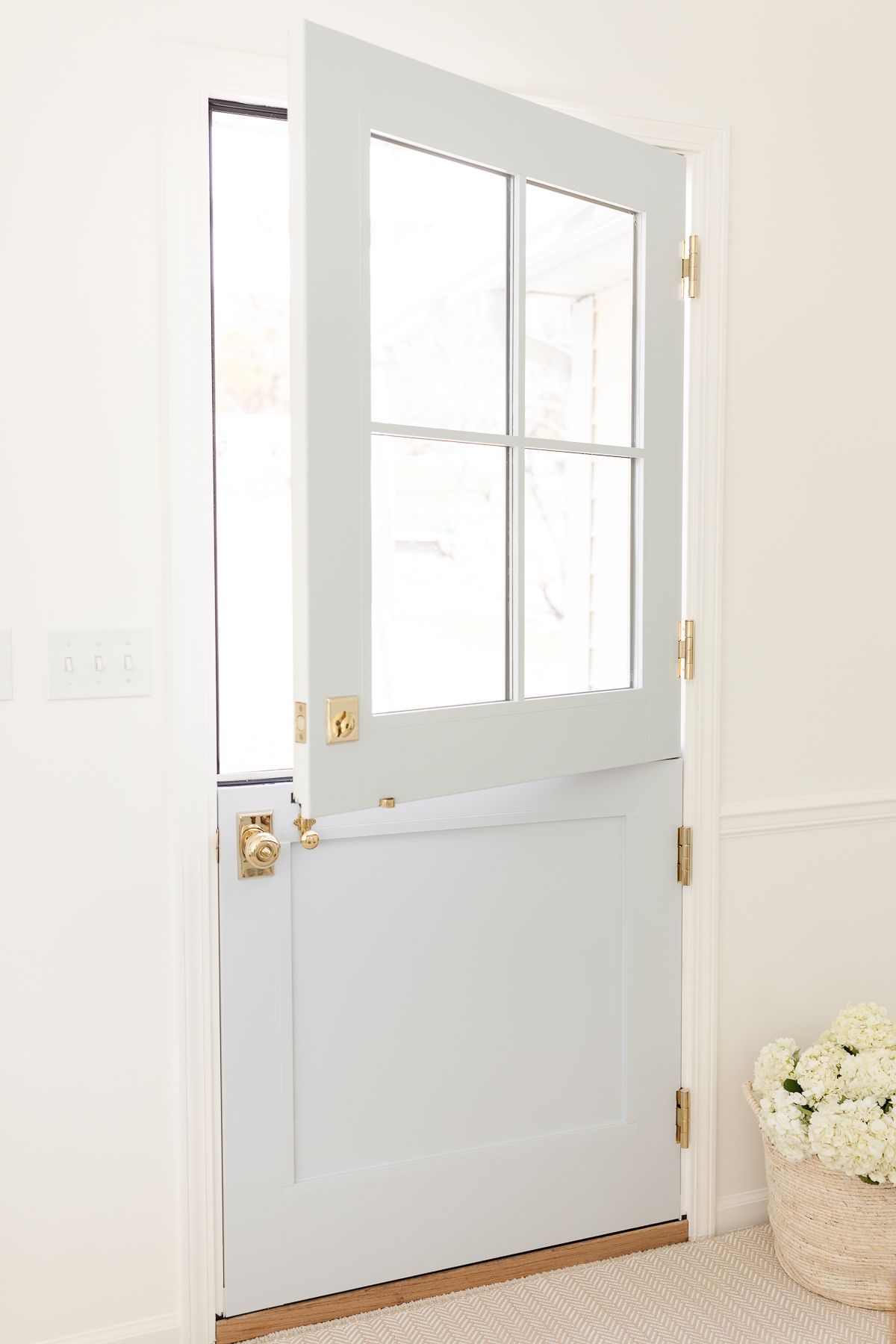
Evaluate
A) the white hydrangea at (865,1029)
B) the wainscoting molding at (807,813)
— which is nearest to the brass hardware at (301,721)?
the wainscoting molding at (807,813)

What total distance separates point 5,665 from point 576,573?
3.08ft

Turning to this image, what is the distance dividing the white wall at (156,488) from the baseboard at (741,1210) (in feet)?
0.04

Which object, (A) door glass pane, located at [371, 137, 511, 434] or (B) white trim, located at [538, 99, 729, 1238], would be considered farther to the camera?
(B) white trim, located at [538, 99, 729, 1238]

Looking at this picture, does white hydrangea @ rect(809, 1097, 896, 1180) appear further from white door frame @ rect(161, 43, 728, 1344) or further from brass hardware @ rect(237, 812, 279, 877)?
brass hardware @ rect(237, 812, 279, 877)

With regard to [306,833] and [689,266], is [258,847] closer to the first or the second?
[306,833]

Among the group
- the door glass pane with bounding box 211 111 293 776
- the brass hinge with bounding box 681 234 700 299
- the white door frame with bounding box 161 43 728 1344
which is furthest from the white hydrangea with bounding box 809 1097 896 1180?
the brass hinge with bounding box 681 234 700 299

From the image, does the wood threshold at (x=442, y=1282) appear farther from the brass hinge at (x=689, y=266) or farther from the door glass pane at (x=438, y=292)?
the brass hinge at (x=689, y=266)

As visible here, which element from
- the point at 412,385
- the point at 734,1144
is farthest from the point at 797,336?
the point at 734,1144

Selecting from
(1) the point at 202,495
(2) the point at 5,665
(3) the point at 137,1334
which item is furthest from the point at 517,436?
(3) the point at 137,1334

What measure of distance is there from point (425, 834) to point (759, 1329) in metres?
1.03

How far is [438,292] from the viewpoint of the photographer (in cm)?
159

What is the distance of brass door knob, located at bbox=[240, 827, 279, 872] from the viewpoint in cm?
171

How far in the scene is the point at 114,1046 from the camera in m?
1.70

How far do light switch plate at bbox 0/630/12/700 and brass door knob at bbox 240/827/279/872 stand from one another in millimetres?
432
